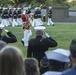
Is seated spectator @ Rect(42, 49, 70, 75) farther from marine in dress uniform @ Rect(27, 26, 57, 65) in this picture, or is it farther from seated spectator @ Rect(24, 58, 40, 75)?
marine in dress uniform @ Rect(27, 26, 57, 65)

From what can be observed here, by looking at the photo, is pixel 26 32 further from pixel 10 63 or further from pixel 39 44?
pixel 10 63

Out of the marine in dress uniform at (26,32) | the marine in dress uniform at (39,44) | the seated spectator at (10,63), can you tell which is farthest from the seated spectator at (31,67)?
the marine in dress uniform at (26,32)

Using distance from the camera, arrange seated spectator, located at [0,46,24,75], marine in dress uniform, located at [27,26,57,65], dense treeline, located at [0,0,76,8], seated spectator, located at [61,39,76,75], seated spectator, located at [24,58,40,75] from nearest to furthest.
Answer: seated spectator, located at [0,46,24,75] < seated spectator, located at [61,39,76,75] < seated spectator, located at [24,58,40,75] < marine in dress uniform, located at [27,26,57,65] < dense treeline, located at [0,0,76,8]

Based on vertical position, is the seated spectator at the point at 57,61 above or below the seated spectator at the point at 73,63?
below

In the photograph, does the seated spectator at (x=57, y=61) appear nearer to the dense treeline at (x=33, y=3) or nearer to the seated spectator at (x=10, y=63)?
the seated spectator at (x=10, y=63)

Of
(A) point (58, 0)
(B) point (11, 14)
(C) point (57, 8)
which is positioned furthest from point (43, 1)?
(B) point (11, 14)

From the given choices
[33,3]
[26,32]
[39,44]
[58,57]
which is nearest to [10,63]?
[58,57]

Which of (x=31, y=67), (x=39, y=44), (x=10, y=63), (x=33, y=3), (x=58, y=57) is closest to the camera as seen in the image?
(x=10, y=63)

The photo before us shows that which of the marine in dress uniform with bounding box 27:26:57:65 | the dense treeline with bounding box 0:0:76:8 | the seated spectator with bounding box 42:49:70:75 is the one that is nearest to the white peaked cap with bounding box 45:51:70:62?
the seated spectator with bounding box 42:49:70:75

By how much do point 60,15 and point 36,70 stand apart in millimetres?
34481

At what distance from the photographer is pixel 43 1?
5419 cm

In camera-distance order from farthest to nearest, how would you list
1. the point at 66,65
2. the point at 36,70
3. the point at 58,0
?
the point at 58,0
the point at 66,65
the point at 36,70

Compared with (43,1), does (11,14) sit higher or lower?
higher

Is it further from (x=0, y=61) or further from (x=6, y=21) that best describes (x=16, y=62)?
(x=6, y=21)
